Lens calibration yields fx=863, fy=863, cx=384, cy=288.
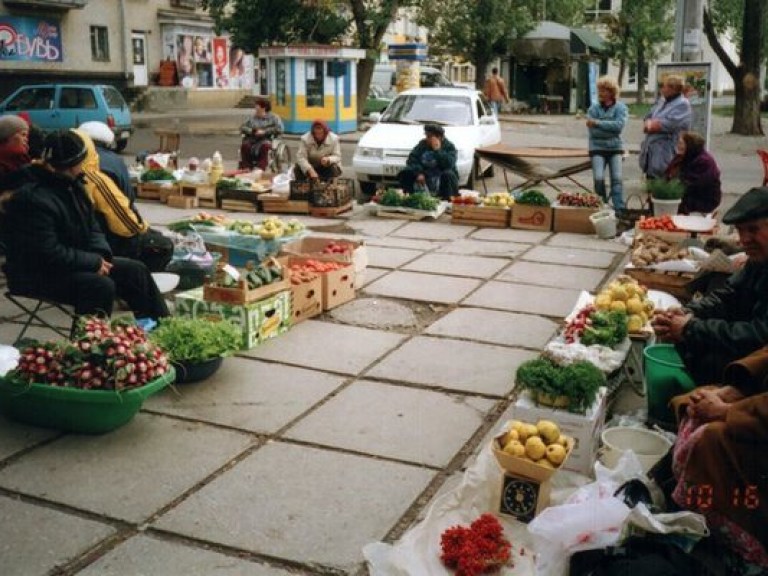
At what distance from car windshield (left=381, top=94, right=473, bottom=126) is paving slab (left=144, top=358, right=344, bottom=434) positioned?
9023mm

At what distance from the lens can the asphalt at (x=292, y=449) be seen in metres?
3.83

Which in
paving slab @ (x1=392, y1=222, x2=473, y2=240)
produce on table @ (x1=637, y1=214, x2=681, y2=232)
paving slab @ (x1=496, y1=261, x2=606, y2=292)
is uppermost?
produce on table @ (x1=637, y1=214, x2=681, y2=232)

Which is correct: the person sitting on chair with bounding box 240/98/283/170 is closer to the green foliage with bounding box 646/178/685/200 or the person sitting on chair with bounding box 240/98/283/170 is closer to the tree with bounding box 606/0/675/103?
the green foliage with bounding box 646/178/685/200

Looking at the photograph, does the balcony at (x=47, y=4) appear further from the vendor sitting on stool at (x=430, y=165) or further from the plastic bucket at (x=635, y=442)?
the plastic bucket at (x=635, y=442)

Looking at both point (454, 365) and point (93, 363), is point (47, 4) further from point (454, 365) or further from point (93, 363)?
point (93, 363)

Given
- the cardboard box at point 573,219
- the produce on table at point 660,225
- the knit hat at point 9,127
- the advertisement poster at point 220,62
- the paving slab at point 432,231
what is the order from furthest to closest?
the advertisement poster at point 220,62
the cardboard box at point 573,219
the paving slab at point 432,231
the produce on table at point 660,225
the knit hat at point 9,127

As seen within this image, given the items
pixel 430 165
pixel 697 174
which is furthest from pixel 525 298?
pixel 430 165

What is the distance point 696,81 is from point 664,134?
2.16 metres

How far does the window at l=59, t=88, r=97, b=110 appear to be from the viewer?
21.4 meters

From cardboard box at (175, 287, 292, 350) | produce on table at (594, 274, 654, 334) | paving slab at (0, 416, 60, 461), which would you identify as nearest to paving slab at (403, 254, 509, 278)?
cardboard box at (175, 287, 292, 350)

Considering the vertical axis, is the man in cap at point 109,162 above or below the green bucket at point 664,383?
above


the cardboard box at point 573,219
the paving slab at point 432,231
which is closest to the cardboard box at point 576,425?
the paving slab at point 432,231

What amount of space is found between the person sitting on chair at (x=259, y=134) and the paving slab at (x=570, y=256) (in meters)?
6.40

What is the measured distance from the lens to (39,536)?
386 cm
